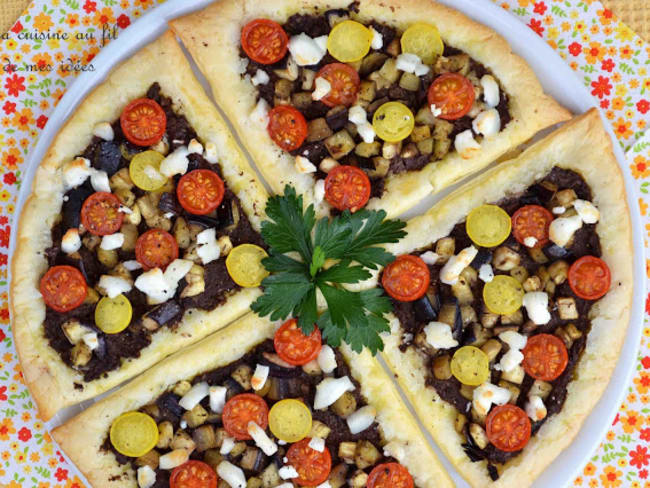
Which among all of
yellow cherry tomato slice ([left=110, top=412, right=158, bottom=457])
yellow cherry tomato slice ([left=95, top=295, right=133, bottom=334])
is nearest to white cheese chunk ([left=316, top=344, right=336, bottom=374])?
yellow cherry tomato slice ([left=110, top=412, right=158, bottom=457])

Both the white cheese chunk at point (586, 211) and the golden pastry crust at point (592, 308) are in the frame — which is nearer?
the white cheese chunk at point (586, 211)

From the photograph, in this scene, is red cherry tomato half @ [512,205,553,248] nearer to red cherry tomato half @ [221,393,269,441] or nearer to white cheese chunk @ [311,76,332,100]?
white cheese chunk @ [311,76,332,100]

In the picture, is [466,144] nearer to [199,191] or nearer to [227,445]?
[199,191]

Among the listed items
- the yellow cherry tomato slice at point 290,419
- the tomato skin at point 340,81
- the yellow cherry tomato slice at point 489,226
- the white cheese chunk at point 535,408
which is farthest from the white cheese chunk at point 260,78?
the white cheese chunk at point 535,408

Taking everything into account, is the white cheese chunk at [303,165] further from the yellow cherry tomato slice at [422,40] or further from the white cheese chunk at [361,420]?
the white cheese chunk at [361,420]

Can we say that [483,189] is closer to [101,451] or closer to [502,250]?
[502,250]

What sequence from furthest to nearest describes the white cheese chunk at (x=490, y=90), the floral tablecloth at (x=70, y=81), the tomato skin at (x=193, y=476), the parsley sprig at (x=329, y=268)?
the floral tablecloth at (x=70, y=81) → the white cheese chunk at (x=490, y=90) → the tomato skin at (x=193, y=476) → the parsley sprig at (x=329, y=268)
